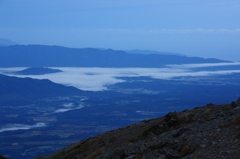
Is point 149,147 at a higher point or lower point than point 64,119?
higher

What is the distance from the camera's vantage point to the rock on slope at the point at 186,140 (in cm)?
1412

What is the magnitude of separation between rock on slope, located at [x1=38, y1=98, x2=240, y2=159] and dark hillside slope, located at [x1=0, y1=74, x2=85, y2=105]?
133 metres

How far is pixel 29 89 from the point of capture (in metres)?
166

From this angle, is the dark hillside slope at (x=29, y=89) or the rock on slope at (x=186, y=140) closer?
the rock on slope at (x=186, y=140)

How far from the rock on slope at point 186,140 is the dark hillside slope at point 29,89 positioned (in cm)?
13347

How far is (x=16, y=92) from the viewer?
162375 mm

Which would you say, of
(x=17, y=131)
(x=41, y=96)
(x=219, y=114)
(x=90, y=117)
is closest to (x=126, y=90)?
(x=41, y=96)

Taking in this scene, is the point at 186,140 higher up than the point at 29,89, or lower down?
higher up

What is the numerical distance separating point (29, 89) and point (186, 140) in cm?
15479

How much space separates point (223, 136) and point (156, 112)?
285 ft

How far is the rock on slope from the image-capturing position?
1412 centimetres

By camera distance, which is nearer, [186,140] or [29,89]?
[186,140]

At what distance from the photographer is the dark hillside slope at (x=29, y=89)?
157250mm

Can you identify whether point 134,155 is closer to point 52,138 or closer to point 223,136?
point 223,136
